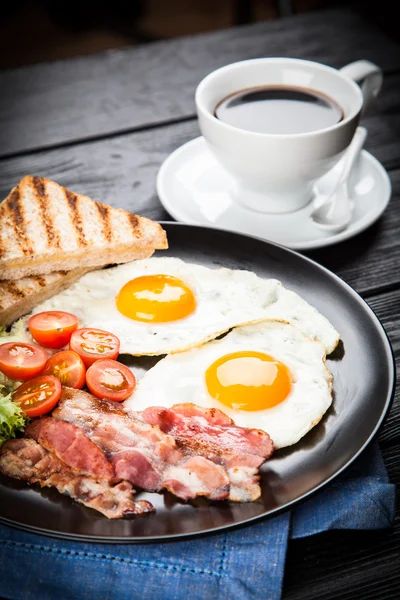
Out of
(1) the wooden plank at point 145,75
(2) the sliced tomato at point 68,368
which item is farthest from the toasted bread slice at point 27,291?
(1) the wooden plank at point 145,75

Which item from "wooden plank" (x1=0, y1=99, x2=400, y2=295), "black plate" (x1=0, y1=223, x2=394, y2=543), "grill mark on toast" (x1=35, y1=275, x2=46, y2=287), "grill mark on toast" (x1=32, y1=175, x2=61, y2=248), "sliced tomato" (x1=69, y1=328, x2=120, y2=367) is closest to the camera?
"black plate" (x1=0, y1=223, x2=394, y2=543)

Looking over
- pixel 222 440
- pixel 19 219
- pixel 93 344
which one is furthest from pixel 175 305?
pixel 19 219

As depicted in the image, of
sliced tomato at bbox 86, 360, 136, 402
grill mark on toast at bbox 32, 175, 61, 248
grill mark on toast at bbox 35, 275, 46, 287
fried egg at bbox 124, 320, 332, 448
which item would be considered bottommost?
fried egg at bbox 124, 320, 332, 448

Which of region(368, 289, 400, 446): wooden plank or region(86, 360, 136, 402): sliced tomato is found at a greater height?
region(86, 360, 136, 402): sliced tomato

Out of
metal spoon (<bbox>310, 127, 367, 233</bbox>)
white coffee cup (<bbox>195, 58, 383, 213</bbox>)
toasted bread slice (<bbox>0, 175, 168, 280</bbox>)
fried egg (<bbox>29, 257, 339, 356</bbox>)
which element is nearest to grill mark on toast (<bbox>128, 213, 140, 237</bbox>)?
toasted bread slice (<bbox>0, 175, 168, 280</bbox>)

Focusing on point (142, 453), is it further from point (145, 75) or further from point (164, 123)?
point (145, 75)

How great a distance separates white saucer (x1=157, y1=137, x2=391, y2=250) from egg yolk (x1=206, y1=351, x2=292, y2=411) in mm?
809

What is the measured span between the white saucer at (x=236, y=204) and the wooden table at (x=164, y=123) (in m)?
0.10

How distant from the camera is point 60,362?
228 centimetres

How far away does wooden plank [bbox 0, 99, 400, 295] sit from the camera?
299cm

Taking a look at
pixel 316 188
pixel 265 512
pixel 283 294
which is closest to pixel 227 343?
pixel 283 294

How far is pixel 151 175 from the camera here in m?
3.55

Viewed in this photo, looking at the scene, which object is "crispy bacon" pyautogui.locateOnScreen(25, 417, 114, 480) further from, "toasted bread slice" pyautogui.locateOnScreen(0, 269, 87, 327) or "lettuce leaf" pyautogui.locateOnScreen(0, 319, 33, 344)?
"toasted bread slice" pyautogui.locateOnScreen(0, 269, 87, 327)

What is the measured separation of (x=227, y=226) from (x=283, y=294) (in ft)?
2.11
